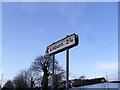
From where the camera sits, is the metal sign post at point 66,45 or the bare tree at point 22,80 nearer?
the metal sign post at point 66,45

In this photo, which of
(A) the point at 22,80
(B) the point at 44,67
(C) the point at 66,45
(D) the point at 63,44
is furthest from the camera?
(A) the point at 22,80

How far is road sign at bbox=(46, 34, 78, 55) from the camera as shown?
565 cm

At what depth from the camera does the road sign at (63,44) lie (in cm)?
565

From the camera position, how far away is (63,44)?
6113 mm

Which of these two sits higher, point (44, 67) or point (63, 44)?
point (63, 44)

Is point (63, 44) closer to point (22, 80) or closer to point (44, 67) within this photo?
point (44, 67)

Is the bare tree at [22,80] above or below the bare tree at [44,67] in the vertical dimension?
below

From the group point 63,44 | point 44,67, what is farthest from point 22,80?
point 63,44

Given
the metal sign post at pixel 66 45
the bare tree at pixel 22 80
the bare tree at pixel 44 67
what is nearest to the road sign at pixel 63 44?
the metal sign post at pixel 66 45

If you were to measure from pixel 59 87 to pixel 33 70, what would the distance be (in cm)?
639

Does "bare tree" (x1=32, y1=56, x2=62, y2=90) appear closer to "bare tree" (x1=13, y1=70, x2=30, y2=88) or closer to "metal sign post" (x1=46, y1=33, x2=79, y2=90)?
"bare tree" (x1=13, y1=70, x2=30, y2=88)

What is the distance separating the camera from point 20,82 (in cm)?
5475

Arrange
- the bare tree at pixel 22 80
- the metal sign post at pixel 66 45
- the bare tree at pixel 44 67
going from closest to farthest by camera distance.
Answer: the metal sign post at pixel 66 45 < the bare tree at pixel 44 67 < the bare tree at pixel 22 80

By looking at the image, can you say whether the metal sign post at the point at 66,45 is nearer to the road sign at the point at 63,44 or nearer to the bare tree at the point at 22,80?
the road sign at the point at 63,44
